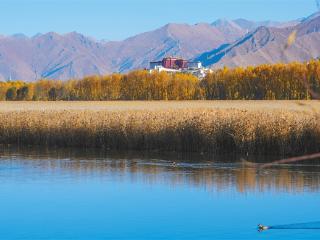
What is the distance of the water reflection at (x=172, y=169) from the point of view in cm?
1975

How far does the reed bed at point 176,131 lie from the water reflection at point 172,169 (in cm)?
107

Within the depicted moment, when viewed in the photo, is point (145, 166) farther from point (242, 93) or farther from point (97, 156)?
point (242, 93)

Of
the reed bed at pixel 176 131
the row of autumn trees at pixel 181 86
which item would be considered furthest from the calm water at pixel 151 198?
the row of autumn trees at pixel 181 86

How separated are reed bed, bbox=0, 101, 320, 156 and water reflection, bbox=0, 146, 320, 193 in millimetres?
1072

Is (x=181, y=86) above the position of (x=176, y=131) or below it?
above

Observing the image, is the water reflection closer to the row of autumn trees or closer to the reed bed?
the reed bed

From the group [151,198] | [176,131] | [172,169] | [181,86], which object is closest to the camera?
[151,198]

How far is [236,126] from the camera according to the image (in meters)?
26.0

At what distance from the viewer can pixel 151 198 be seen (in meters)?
17.9

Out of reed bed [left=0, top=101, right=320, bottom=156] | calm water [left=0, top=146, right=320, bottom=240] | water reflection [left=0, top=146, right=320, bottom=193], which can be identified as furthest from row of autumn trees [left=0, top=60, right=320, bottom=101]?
calm water [left=0, top=146, right=320, bottom=240]

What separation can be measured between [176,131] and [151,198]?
10.1 m

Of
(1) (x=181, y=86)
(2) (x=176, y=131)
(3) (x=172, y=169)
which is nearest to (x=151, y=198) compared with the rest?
(3) (x=172, y=169)

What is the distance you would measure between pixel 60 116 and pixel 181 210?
17818 millimetres

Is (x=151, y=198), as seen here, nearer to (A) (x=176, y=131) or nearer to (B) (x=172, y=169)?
(B) (x=172, y=169)
